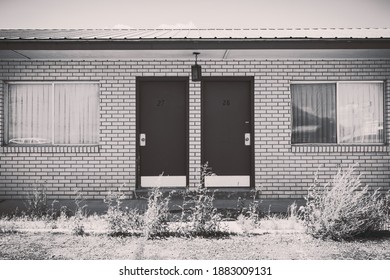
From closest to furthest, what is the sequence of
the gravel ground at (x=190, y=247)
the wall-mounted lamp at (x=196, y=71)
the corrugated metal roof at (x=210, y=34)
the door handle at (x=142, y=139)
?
1. the gravel ground at (x=190, y=247)
2. the corrugated metal roof at (x=210, y=34)
3. the wall-mounted lamp at (x=196, y=71)
4. the door handle at (x=142, y=139)

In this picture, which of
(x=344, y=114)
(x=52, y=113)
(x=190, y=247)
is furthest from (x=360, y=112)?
(x=52, y=113)

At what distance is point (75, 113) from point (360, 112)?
19.0 ft

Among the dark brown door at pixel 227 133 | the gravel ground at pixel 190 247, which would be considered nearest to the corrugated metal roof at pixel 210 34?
the dark brown door at pixel 227 133

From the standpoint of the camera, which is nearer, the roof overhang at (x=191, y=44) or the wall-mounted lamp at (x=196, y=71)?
the roof overhang at (x=191, y=44)

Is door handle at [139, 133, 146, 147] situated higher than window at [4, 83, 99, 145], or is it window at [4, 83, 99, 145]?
window at [4, 83, 99, 145]

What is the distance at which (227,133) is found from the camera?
8.64m

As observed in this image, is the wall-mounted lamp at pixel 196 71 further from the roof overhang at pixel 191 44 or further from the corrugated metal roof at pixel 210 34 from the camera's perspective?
the roof overhang at pixel 191 44

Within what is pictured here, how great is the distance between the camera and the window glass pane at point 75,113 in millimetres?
8656

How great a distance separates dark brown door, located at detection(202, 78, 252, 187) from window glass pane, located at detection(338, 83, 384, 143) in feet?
6.31

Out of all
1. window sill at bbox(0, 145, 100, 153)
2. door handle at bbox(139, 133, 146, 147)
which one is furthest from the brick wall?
door handle at bbox(139, 133, 146, 147)

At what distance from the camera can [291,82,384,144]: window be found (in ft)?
28.5

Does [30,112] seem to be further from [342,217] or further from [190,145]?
[342,217]

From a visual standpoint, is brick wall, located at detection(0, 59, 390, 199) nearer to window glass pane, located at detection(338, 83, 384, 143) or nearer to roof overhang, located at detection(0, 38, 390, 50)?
window glass pane, located at detection(338, 83, 384, 143)

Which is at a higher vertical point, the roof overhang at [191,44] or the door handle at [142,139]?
the roof overhang at [191,44]
